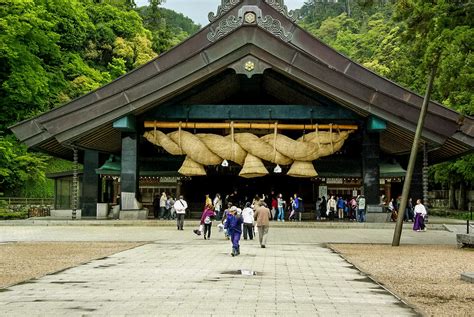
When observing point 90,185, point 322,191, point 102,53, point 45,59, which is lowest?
point 322,191

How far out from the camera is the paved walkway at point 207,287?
8.29 metres

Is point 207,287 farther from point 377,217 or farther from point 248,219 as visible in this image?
point 377,217

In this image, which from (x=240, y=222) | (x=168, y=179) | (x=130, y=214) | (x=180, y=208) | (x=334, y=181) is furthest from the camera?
(x=334, y=181)

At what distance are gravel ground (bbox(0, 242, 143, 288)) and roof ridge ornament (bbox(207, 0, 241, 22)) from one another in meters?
16.3

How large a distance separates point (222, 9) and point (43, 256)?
2039 centimetres

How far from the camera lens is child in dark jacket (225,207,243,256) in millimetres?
15992

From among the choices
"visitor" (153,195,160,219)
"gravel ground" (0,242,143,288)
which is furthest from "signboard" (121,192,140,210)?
"gravel ground" (0,242,143,288)

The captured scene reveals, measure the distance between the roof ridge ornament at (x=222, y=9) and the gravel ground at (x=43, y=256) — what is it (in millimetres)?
16333

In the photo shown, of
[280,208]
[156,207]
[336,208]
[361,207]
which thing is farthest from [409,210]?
[156,207]

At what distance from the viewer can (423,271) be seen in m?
13.4

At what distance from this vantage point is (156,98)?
28.4m

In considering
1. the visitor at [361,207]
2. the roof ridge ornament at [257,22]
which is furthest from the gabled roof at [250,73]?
the visitor at [361,207]

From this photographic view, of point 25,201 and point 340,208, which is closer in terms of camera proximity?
point 340,208

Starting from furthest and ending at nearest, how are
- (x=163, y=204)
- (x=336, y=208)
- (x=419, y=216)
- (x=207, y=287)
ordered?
(x=336, y=208), (x=163, y=204), (x=419, y=216), (x=207, y=287)
